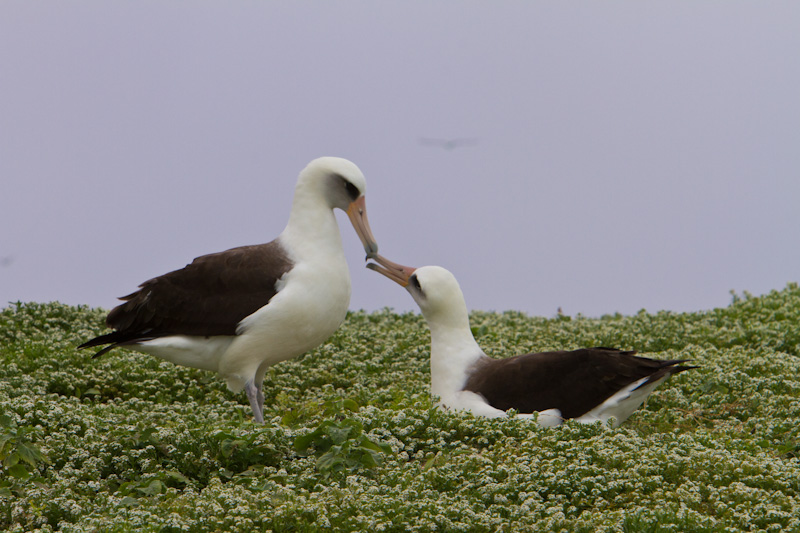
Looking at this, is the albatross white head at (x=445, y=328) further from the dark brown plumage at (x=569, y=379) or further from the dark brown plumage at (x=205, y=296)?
the dark brown plumage at (x=205, y=296)

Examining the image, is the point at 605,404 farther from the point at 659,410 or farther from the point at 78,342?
the point at 78,342

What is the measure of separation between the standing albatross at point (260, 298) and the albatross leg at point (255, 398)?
0.01 m

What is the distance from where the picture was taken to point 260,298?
32.2 ft

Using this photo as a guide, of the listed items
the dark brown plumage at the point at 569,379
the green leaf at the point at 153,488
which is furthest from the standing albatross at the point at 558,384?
the green leaf at the point at 153,488

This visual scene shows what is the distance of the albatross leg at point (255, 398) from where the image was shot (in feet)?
32.0

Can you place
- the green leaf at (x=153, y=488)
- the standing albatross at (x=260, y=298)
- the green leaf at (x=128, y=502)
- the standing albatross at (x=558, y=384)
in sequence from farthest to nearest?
the standing albatross at (x=260, y=298) → the standing albatross at (x=558, y=384) → the green leaf at (x=153, y=488) → the green leaf at (x=128, y=502)

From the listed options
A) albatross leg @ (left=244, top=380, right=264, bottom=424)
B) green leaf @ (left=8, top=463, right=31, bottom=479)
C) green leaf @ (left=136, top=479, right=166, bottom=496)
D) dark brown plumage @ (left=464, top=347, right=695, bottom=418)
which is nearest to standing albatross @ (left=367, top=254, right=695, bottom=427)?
dark brown plumage @ (left=464, top=347, right=695, bottom=418)

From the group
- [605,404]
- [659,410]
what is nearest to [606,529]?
[605,404]

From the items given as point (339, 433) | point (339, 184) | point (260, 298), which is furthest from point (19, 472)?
point (339, 184)

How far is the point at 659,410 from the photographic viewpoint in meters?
10.7

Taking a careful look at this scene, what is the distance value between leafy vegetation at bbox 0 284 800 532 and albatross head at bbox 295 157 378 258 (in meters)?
2.02

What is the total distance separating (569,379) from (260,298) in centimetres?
307

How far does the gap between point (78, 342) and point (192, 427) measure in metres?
6.18

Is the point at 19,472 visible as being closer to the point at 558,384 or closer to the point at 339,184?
the point at 339,184
